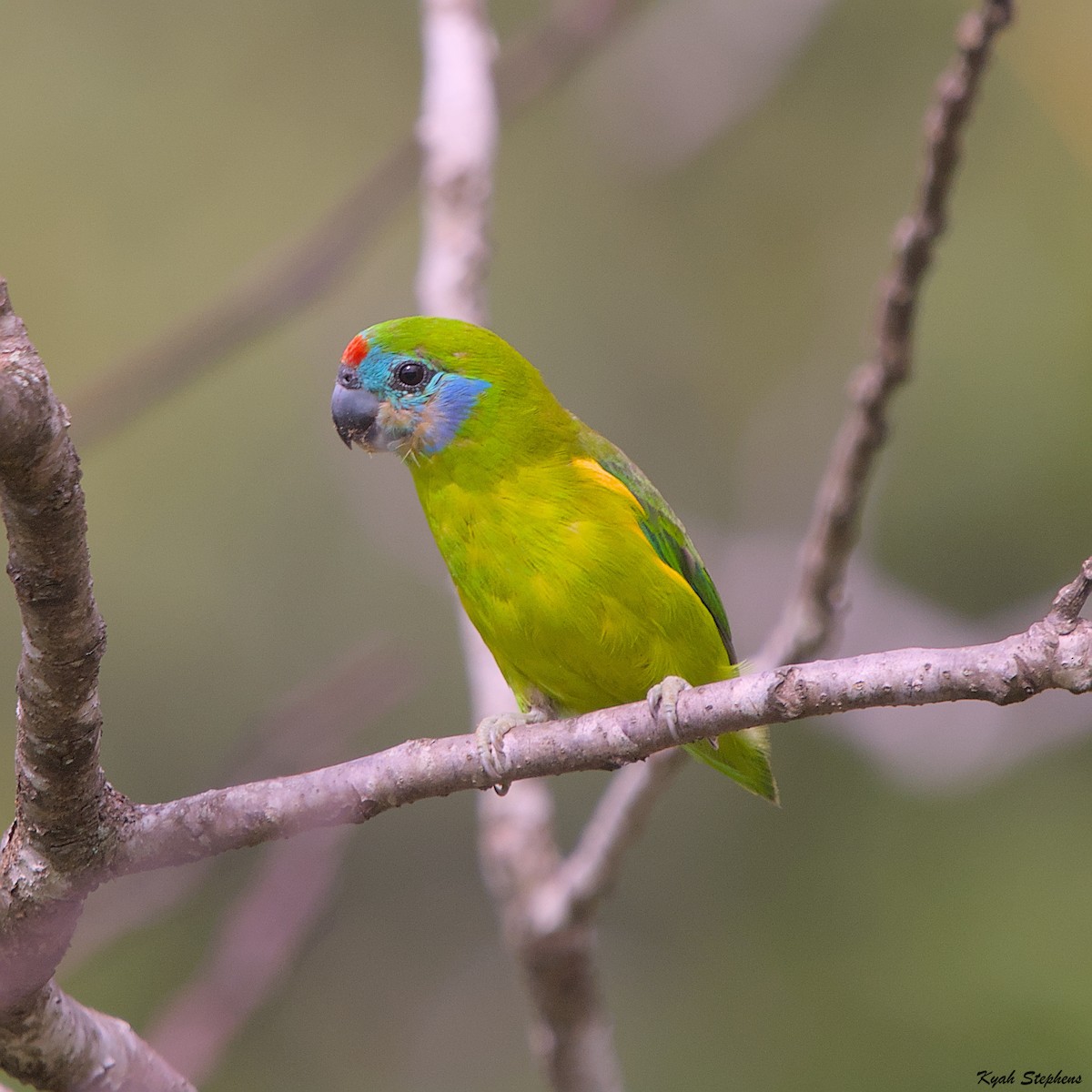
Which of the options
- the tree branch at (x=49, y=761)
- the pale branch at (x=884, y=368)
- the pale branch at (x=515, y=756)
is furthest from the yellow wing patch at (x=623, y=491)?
the tree branch at (x=49, y=761)

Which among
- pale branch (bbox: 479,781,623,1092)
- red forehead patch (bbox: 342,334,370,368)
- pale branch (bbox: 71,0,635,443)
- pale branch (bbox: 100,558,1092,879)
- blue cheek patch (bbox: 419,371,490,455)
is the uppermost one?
pale branch (bbox: 71,0,635,443)

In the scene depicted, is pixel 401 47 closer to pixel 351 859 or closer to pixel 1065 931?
pixel 351 859

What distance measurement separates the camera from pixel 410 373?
10.9 ft

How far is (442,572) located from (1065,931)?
2.84 m

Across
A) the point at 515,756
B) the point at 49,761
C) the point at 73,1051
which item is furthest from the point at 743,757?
the point at 49,761

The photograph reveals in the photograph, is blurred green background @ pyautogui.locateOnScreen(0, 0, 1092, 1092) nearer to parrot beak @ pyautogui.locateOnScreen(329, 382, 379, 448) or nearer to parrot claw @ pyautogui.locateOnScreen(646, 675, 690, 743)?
parrot beak @ pyautogui.locateOnScreen(329, 382, 379, 448)

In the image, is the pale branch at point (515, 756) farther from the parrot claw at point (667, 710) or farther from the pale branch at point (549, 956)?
the pale branch at point (549, 956)

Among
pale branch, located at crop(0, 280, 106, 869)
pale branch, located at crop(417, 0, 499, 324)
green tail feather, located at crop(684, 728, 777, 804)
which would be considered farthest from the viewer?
pale branch, located at crop(417, 0, 499, 324)

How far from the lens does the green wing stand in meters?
3.34

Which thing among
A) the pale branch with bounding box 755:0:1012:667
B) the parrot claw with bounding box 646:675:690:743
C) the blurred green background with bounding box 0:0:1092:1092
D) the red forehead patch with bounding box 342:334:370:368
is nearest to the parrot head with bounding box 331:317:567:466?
the red forehead patch with bounding box 342:334:370:368

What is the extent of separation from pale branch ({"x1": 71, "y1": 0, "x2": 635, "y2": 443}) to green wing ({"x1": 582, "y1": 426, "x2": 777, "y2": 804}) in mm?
822

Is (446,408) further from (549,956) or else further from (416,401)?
(549,956)

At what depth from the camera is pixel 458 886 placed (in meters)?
7.12

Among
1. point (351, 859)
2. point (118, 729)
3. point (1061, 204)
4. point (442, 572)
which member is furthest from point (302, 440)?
point (1061, 204)
